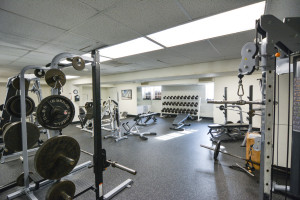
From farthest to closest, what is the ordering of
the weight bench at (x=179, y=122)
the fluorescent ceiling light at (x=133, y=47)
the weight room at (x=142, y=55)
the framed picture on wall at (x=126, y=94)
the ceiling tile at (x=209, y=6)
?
1. the framed picture on wall at (x=126, y=94)
2. the weight bench at (x=179, y=122)
3. the fluorescent ceiling light at (x=133, y=47)
4. the ceiling tile at (x=209, y=6)
5. the weight room at (x=142, y=55)

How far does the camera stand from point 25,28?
5.91ft

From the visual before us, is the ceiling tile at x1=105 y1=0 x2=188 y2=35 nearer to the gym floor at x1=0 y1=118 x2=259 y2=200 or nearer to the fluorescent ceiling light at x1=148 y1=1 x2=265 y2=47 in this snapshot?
the fluorescent ceiling light at x1=148 y1=1 x2=265 y2=47

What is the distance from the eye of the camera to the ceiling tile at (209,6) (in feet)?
4.36

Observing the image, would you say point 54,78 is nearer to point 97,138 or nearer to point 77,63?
point 77,63

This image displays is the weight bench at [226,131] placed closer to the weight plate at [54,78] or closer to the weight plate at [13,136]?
the weight plate at [54,78]

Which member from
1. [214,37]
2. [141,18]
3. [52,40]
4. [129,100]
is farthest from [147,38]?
[129,100]

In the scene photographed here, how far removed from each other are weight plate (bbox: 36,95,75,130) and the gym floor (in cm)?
112

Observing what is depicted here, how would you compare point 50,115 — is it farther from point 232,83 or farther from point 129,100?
point 129,100

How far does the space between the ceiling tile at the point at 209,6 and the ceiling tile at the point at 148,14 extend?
0.10 m

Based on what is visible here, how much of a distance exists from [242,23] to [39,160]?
2638mm

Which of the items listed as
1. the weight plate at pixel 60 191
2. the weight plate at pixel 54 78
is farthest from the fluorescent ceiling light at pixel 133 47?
the weight plate at pixel 60 191

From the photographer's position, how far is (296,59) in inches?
55.2

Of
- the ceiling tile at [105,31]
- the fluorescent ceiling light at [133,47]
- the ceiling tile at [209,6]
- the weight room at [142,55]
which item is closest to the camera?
the weight room at [142,55]

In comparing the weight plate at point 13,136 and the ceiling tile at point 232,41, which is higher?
the ceiling tile at point 232,41
